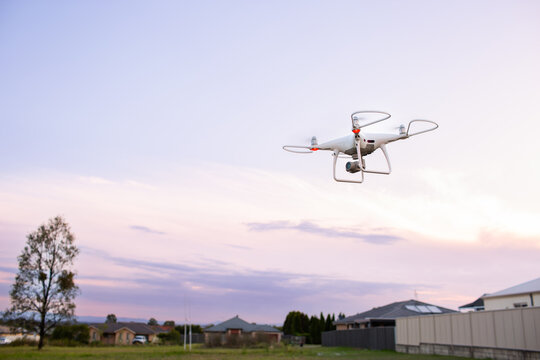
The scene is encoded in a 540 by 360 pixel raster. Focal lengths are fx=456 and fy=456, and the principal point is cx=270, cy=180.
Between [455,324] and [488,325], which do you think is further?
[455,324]

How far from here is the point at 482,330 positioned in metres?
20.5

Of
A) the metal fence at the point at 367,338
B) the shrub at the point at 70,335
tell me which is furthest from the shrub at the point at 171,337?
the metal fence at the point at 367,338

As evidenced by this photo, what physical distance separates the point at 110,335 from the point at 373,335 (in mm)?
46889

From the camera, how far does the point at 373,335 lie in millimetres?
34594

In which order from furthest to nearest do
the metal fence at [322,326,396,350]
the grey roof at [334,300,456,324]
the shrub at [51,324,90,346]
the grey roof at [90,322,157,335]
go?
the grey roof at [90,322,157,335] → the shrub at [51,324,90,346] → the grey roof at [334,300,456,324] → the metal fence at [322,326,396,350]

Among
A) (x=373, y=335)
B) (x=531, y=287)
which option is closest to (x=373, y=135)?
(x=531, y=287)

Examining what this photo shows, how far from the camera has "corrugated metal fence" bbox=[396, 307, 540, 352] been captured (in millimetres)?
17417

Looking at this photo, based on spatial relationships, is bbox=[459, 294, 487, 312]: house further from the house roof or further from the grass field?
the grass field

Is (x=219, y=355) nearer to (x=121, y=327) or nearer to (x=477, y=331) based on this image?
(x=477, y=331)

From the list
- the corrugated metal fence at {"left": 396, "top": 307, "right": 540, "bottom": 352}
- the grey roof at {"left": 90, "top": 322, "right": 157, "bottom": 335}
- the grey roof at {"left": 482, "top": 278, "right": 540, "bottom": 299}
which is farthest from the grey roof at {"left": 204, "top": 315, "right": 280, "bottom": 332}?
the grey roof at {"left": 482, "top": 278, "right": 540, "bottom": 299}

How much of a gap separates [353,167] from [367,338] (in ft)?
99.4

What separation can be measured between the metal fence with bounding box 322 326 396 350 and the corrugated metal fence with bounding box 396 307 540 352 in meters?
3.35

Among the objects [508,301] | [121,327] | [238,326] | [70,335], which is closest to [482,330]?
[508,301]

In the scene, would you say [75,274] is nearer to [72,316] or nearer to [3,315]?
[72,316]
